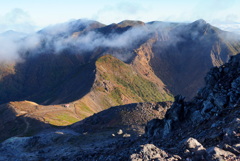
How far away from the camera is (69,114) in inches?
4412

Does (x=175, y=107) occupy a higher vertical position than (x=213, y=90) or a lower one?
lower

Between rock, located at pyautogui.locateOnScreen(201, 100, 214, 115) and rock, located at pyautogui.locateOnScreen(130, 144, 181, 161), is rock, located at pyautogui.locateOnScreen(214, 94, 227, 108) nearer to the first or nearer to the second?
rock, located at pyautogui.locateOnScreen(201, 100, 214, 115)

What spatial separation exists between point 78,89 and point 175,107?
409 feet

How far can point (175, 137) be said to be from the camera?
35406 millimetres

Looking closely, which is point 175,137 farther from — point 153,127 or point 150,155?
point 150,155

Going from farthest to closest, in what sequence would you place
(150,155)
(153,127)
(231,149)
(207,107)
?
(153,127), (207,107), (150,155), (231,149)

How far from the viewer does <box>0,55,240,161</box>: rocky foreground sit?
2345 cm

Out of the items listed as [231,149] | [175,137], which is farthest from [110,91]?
[231,149]

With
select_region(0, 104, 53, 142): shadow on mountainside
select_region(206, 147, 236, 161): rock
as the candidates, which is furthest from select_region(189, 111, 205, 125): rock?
select_region(0, 104, 53, 142): shadow on mountainside

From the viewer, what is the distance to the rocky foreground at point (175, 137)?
23.5m

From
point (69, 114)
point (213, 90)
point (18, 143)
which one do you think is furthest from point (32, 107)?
point (213, 90)

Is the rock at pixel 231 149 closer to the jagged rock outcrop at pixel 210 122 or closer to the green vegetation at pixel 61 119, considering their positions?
the jagged rock outcrop at pixel 210 122

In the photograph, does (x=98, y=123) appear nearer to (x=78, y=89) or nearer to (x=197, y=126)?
(x=197, y=126)

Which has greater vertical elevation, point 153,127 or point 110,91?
point 153,127
